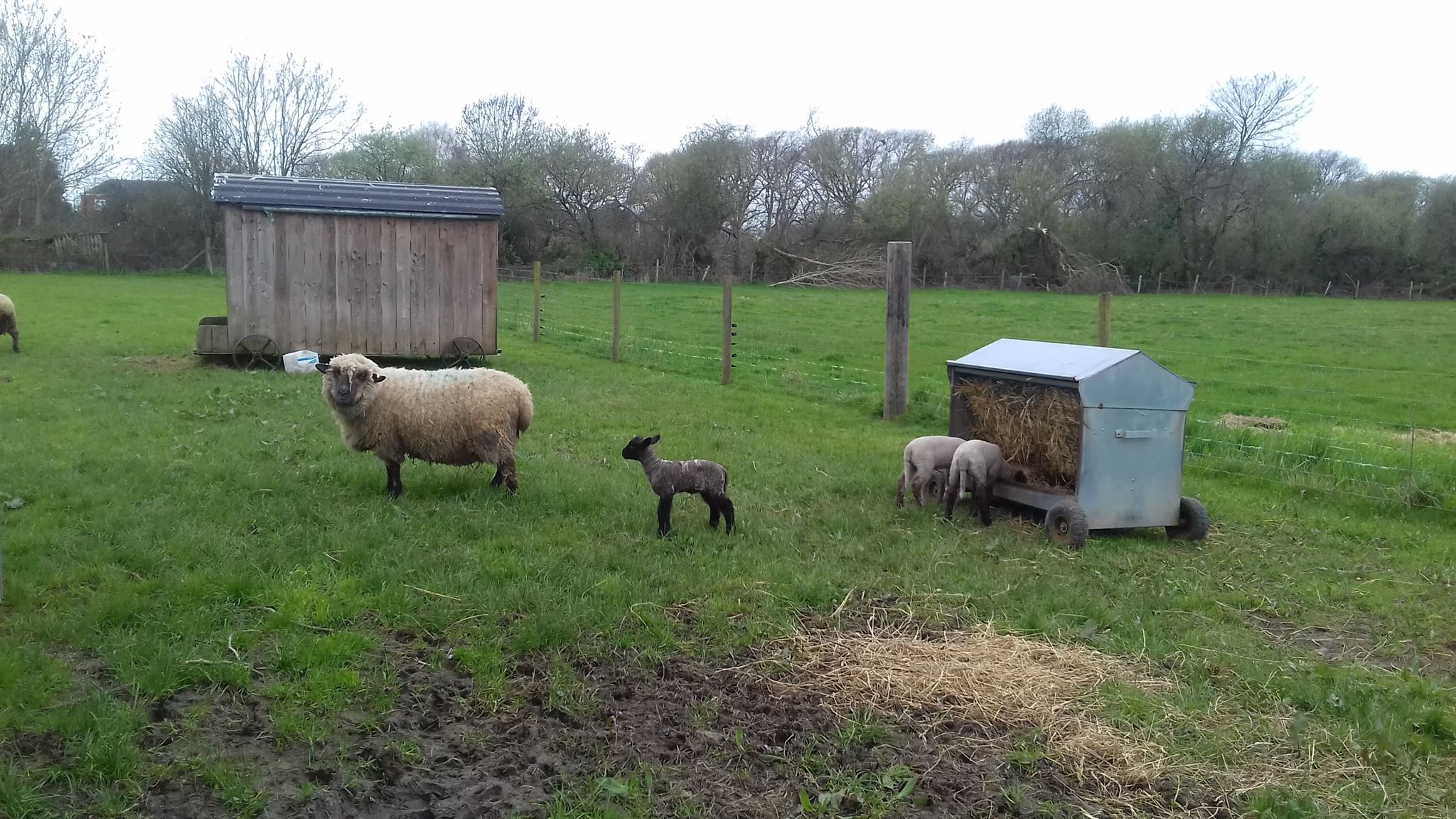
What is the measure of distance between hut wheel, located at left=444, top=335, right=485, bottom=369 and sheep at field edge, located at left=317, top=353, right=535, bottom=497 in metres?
7.60

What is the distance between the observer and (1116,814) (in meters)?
3.65

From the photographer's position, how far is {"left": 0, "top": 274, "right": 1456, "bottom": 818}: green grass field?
3.77 meters

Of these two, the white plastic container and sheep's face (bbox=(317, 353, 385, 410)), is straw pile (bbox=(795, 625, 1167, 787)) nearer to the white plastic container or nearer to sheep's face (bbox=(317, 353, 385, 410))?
sheep's face (bbox=(317, 353, 385, 410))

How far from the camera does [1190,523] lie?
7410 millimetres

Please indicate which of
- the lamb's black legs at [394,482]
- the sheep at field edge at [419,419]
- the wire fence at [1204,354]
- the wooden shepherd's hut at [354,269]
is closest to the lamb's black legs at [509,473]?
the sheep at field edge at [419,419]

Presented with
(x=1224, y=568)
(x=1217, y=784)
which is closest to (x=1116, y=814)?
(x=1217, y=784)

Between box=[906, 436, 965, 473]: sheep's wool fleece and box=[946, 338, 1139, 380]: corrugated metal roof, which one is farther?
box=[906, 436, 965, 473]: sheep's wool fleece

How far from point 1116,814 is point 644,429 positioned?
24.7ft

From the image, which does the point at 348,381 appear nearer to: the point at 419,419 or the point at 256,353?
the point at 419,419

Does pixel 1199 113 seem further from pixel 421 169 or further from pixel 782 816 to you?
pixel 782 816

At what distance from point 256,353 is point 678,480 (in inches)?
410

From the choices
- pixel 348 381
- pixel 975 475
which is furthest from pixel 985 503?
pixel 348 381

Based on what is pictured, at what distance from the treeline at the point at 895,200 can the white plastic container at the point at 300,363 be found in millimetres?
31755

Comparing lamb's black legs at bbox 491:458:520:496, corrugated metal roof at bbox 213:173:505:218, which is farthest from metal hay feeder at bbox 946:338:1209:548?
corrugated metal roof at bbox 213:173:505:218
